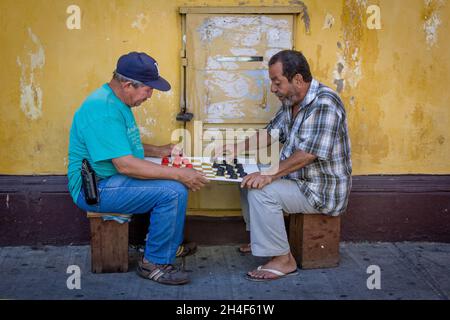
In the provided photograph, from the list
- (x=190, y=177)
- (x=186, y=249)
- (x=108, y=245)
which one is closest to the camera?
(x=190, y=177)

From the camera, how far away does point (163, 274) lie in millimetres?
4379

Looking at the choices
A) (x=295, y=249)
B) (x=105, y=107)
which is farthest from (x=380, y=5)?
(x=105, y=107)

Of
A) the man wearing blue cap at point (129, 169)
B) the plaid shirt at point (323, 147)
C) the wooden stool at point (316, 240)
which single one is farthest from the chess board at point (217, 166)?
the wooden stool at point (316, 240)

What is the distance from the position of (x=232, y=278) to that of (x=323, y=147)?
105cm

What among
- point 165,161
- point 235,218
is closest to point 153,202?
point 165,161

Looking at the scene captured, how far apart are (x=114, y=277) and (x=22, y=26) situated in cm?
188

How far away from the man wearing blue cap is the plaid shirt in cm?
69

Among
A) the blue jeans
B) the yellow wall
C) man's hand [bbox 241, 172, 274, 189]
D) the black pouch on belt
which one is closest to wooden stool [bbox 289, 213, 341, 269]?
man's hand [bbox 241, 172, 274, 189]

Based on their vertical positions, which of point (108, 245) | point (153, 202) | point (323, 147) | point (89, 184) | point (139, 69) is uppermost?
point (139, 69)

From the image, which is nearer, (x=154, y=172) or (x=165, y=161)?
(x=154, y=172)

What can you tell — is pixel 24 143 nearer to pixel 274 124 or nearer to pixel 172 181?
pixel 172 181

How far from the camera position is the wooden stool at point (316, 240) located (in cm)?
459

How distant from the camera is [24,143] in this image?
496 cm

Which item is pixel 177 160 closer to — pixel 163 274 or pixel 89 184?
pixel 89 184
